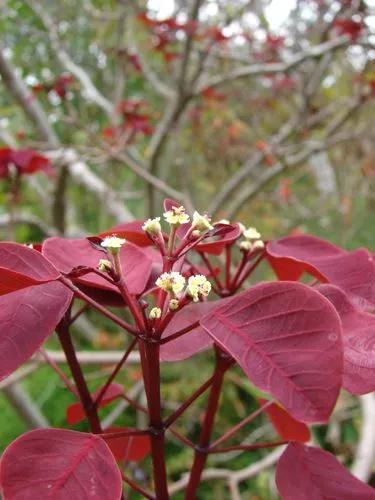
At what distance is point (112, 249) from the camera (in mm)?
318

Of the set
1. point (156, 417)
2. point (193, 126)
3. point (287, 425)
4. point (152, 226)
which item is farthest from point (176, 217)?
point (193, 126)

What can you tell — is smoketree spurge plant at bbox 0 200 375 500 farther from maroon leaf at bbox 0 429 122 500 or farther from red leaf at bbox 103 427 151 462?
red leaf at bbox 103 427 151 462

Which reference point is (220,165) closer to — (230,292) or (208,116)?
(208,116)

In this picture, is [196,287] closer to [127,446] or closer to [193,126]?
[127,446]

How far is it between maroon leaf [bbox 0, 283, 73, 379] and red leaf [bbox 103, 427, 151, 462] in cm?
23

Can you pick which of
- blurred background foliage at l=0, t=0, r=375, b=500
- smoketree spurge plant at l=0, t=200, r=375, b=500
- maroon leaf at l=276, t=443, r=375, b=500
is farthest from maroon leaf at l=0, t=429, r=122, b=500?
blurred background foliage at l=0, t=0, r=375, b=500

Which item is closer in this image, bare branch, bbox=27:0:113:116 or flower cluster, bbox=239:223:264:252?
flower cluster, bbox=239:223:264:252

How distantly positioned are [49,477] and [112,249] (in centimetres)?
13

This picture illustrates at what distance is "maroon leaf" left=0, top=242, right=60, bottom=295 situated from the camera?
0.96ft

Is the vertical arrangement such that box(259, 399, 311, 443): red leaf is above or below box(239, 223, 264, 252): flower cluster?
below

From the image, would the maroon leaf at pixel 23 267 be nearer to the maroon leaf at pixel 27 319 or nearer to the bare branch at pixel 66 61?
the maroon leaf at pixel 27 319

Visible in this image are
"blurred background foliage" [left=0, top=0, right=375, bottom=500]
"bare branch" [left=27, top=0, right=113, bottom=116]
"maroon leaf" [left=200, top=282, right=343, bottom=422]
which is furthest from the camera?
"bare branch" [left=27, top=0, right=113, bottom=116]

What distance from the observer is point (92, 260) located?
394mm

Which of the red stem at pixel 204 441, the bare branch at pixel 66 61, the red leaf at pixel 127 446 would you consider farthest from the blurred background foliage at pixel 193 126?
the red stem at pixel 204 441
